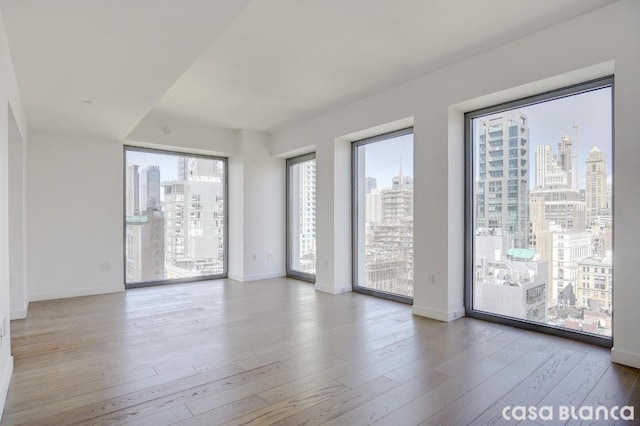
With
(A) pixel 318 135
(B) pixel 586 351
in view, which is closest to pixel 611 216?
(B) pixel 586 351

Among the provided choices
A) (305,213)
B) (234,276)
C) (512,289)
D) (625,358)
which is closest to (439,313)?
(512,289)

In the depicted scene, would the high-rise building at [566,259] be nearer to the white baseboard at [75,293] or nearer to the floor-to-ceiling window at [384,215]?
the floor-to-ceiling window at [384,215]

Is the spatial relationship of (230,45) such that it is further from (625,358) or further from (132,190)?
(625,358)

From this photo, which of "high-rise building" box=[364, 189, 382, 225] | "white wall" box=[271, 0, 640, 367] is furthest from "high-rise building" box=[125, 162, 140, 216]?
"high-rise building" box=[364, 189, 382, 225]

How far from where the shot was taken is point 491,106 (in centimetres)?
384

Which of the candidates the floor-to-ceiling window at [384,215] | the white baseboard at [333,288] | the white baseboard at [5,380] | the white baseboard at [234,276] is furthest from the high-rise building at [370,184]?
the white baseboard at [5,380]

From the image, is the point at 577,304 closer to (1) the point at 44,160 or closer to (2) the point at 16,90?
(2) the point at 16,90

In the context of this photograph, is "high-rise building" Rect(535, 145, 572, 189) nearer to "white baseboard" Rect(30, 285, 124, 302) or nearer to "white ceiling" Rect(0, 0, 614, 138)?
"white ceiling" Rect(0, 0, 614, 138)

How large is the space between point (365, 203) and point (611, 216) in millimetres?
3032

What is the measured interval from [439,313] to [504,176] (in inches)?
64.2

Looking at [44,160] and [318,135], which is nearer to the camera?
[44,160]

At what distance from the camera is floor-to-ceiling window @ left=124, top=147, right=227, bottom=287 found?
19.4 ft

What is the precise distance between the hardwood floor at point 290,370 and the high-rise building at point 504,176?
41.8 inches

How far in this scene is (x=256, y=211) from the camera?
6613 millimetres
